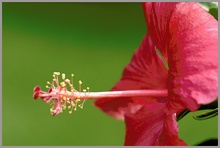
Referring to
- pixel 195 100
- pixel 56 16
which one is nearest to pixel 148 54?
pixel 195 100

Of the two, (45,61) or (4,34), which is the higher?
(4,34)

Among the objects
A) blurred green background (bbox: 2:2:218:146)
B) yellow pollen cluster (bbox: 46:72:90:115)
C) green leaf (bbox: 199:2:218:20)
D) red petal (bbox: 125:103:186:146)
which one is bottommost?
blurred green background (bbox: 2:2:218:146)

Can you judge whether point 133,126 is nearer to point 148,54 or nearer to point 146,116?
point 146,116

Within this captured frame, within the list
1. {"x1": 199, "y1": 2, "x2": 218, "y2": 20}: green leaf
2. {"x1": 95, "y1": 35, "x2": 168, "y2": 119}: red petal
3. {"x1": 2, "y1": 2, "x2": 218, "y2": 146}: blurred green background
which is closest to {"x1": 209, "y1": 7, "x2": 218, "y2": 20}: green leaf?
{"x1": 199, "y1": 2, "x2": 218, "y2": 20}: green leaf

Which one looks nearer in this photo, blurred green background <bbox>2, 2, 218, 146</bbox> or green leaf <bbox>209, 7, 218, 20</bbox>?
green leaf <bbox>209, 7, 218, 20</bbox>

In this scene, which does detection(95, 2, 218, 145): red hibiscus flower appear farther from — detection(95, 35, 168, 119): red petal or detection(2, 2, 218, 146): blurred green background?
detection(2, 2, 218, 146): blurred green background

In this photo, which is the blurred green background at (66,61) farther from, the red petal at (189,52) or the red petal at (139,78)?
the red petal at (189,52)

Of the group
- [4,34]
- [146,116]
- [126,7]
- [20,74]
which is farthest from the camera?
[126,7]

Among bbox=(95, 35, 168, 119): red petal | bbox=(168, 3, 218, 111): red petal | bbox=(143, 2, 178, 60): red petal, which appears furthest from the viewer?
bbox=(95, 35, 168, 119): red petal
